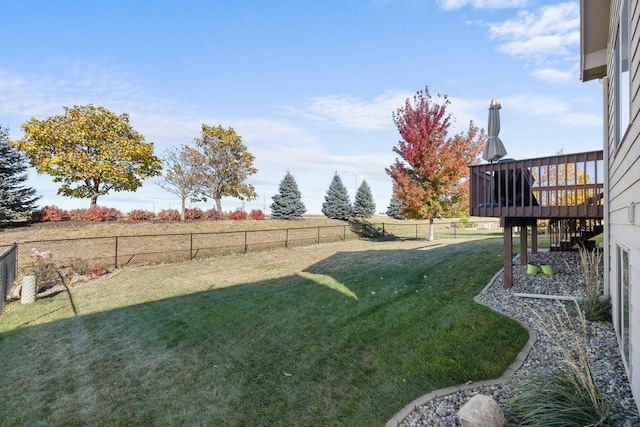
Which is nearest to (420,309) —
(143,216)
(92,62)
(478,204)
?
(478,204)

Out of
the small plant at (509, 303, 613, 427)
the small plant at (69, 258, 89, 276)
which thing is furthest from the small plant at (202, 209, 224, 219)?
the small plant at (509, 303, 613, 427)

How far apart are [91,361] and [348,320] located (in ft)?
11.7

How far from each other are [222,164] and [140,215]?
751 cm

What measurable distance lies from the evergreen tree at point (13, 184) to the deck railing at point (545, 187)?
60.5 ft

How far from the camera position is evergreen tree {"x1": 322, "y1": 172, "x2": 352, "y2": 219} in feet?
103

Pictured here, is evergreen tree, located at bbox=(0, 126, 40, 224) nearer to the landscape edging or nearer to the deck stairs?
the landscape edging

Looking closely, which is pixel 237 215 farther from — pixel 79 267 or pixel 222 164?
pixel 79 267

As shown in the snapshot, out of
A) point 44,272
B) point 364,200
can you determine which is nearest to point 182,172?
point 44,272

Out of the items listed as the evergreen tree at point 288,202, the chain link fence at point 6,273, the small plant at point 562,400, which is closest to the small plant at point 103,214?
the chain link fence at point 6,273

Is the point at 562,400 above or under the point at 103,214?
under

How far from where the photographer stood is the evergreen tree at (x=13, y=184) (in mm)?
14938

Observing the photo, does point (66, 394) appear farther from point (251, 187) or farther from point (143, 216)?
point (251, 187)

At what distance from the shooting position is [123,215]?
18.3 meters

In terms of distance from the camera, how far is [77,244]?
1324cm
